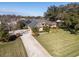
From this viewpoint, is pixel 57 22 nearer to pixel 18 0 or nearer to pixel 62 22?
pixel 62 22

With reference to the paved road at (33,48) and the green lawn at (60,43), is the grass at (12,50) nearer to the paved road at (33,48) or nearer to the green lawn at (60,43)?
the paved road at (33,48)

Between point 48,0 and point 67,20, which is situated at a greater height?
point 48,0

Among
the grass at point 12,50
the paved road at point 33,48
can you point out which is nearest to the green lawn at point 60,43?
the paved road at point 33,48

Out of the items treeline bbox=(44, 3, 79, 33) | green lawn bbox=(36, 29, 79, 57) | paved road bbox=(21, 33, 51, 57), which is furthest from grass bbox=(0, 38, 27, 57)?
treeline bbox=(44, 3, 79, 33)

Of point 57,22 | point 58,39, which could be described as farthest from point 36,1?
point 58,39

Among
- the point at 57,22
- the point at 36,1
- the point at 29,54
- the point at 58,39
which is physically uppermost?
the point at 36,1

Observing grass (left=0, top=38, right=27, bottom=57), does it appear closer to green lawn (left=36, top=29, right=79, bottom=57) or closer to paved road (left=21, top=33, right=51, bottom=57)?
paved road (left=21, top=33, right=51, bottom=57)
